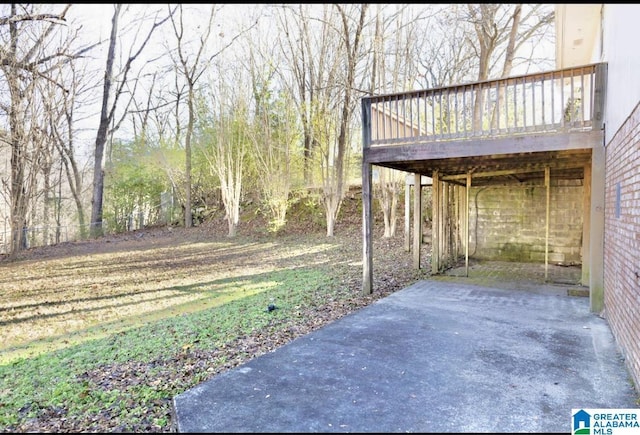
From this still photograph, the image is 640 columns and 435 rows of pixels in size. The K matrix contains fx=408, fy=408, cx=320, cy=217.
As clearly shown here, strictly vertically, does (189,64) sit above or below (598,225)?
above

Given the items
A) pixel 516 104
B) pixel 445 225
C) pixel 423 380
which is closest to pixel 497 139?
pixel 516 104

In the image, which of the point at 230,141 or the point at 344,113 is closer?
the point at 344,113

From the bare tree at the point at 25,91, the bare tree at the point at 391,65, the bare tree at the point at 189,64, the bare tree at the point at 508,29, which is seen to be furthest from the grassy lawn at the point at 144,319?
the bare tree at the point at 508,29

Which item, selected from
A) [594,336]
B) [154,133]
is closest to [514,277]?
[594,336]

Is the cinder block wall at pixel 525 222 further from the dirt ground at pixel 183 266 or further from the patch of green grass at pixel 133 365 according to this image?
the patch of green grass at pixel 133 365

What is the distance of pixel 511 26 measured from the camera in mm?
13695

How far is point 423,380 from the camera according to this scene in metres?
3.25

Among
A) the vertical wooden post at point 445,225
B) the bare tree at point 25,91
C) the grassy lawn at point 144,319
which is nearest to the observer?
the grassy lawn at point 144,319

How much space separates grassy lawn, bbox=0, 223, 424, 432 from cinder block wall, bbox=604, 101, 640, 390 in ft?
10.1

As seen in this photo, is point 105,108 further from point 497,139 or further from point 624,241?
point 624,241

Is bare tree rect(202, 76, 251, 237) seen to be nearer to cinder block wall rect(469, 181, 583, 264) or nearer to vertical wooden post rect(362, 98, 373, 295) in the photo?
cinder block wall rect(469, 181, 583, 264)

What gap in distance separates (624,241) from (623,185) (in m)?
0.55

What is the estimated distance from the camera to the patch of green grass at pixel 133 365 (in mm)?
2949

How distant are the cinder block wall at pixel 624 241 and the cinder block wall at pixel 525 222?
5140 mm
